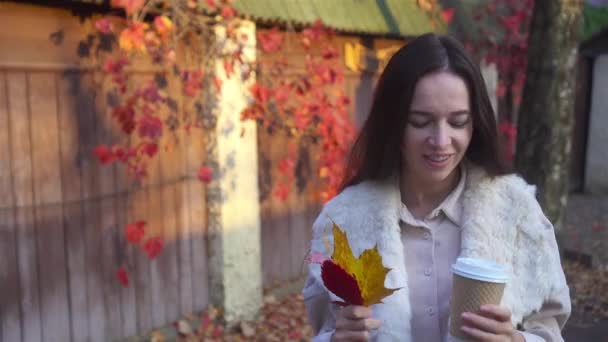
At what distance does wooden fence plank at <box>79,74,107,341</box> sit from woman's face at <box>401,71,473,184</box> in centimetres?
271

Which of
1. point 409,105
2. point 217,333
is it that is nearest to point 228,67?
point 217,333

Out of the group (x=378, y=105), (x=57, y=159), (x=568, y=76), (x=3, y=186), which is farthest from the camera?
(x=568, y=76)

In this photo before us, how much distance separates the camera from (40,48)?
3529 mm

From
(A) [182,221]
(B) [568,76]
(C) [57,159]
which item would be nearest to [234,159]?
(A) [182,221]

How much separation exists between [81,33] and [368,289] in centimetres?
299

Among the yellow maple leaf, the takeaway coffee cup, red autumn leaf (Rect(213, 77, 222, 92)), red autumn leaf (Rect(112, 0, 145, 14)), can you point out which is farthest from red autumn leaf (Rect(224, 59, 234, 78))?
the takeaway coffee cup

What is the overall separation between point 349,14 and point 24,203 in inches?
138

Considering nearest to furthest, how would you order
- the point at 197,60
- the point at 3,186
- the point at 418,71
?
1. the point at 418,71
2. the point at 3,186
3. the point at 197,60

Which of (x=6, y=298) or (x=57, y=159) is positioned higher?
(x=57, y=159)

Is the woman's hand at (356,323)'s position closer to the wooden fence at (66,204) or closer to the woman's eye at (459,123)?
the woman's eye at (459,123)

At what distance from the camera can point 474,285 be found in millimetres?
1442

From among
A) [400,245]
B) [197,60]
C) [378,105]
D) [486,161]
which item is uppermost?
[197,60]

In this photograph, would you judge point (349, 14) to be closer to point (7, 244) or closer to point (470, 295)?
point (7, 244)

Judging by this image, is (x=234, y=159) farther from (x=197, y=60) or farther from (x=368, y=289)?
(x=368, y=289)
